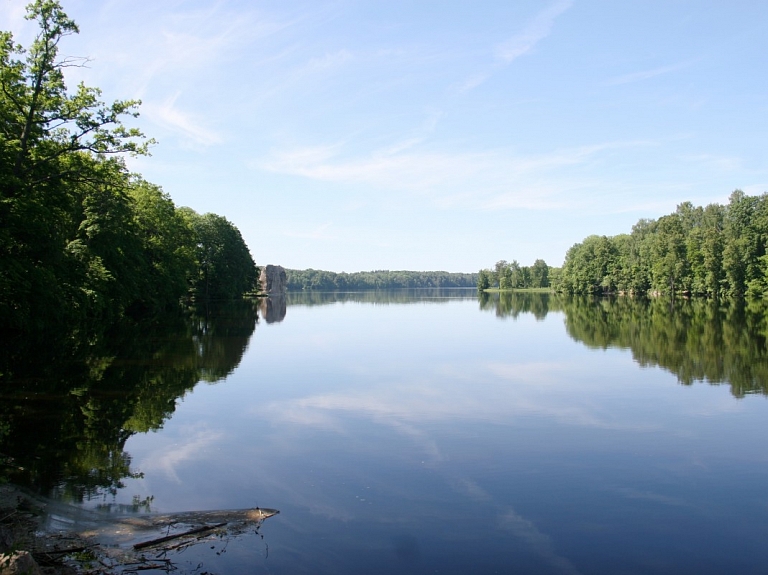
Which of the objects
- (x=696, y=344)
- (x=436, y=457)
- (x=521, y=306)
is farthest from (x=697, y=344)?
(x=521, y=306)

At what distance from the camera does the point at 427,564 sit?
683 cm

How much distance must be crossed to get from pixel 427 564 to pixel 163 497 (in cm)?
439

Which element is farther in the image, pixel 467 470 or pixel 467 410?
pixel 467 410

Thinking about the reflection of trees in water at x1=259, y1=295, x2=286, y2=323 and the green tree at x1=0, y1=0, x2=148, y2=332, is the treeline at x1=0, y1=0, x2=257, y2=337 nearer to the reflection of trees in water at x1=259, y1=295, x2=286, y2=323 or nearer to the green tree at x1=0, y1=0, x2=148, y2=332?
the green tree at x1=0, y1=0, x2=148, y2=332

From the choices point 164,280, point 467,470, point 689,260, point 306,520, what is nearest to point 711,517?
point 467,470

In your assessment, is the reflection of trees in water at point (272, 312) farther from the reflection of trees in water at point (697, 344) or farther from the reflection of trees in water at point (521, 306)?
the reflection of trees in water at point (697, 344)

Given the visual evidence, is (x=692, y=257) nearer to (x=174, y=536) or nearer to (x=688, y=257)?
(x=688, y=257)

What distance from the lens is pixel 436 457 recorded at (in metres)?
11.0

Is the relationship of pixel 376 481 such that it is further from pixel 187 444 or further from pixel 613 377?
pixel 613 377

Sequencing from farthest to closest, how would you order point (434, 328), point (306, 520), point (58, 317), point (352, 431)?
1. point (434, 328)
2. point (58, 317)
3. point (352, 431)
4. point (306, 520)

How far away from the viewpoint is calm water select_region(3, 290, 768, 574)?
727 cm

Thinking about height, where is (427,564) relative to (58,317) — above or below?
below

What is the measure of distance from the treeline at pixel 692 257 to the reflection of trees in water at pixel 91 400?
73769 millimetres

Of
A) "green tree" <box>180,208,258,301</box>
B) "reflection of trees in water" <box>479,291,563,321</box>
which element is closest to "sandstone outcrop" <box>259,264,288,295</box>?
"green tree" <box>180,208,258,301</box>
